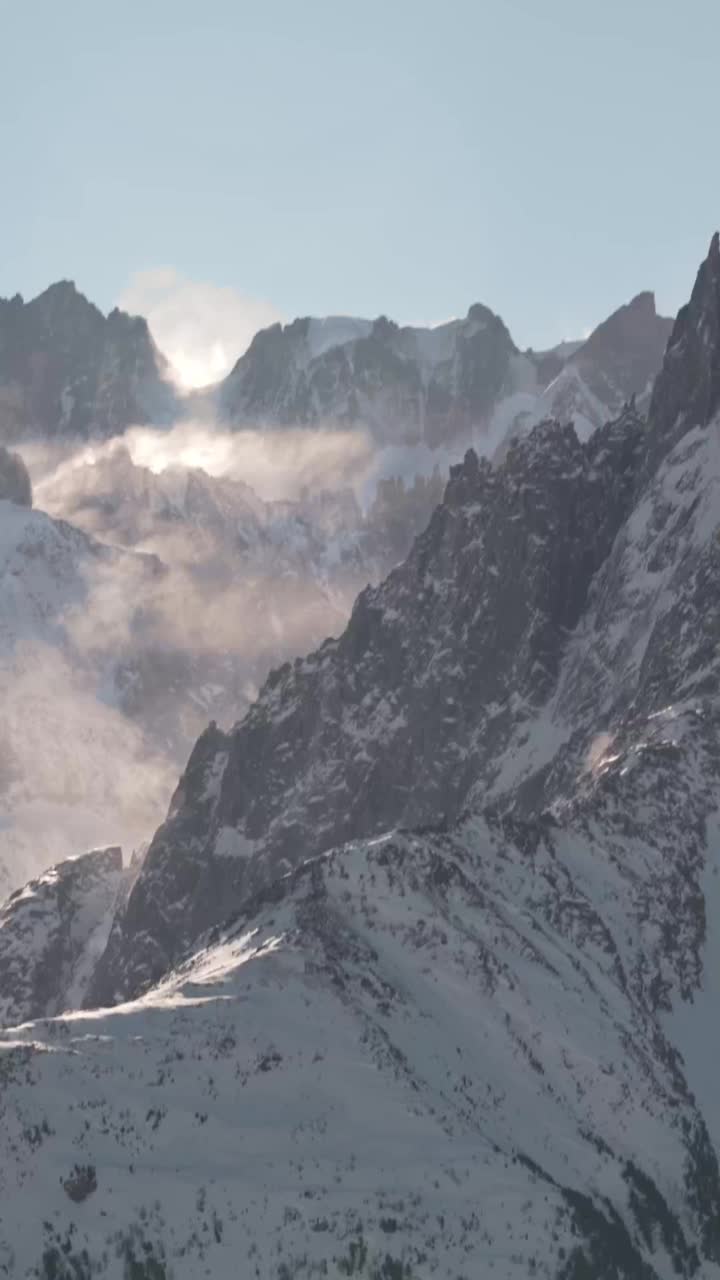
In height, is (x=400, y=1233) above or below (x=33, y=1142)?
below

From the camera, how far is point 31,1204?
162750 mm

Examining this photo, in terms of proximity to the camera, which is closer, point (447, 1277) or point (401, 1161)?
point (447, 1277)

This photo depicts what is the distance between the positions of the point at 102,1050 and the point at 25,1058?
785cm

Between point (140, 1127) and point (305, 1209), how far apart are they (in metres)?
11.0

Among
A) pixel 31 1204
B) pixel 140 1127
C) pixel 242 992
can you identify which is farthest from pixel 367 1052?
pixel 31 1204

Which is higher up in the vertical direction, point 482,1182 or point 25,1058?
point 25,1058

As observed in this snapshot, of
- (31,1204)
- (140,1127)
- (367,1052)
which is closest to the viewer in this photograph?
(31,1204)

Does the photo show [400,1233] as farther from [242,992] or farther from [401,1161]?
[242,992]

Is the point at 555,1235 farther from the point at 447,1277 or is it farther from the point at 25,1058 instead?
the point at 25,1058

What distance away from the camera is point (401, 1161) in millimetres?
182250

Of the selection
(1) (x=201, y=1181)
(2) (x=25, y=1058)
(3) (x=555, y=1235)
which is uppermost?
(2) (x=25, y=1058)

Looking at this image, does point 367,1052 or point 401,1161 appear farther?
point 367,1052

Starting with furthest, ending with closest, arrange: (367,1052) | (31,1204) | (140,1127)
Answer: (367,1052) < (140,1127) < (31,1204)

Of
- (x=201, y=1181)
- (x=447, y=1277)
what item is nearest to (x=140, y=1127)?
(x=201, y=1181)
